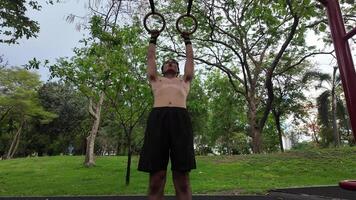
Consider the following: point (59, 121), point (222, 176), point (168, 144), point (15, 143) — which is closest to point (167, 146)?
point (168, 144)

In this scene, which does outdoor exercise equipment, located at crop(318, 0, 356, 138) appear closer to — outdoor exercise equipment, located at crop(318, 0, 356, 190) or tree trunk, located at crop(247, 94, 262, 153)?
outdoor exercise equipment, located at crop(318, 0, 356, 190)

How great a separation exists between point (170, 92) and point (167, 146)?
1.84 ft

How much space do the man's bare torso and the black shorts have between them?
217 mm

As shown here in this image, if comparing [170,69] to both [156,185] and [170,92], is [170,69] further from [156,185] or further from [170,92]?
[156,185]

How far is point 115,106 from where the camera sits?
1116 cm

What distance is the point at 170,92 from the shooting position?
4125 millimetres

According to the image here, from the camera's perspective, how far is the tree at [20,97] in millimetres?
31828

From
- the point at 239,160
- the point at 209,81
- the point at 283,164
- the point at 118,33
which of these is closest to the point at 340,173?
the point at 283,164

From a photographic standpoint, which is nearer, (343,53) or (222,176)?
(343,53)

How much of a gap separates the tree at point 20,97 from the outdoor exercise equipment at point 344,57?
3223 cm

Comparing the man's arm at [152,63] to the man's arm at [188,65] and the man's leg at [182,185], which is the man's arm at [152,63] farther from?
the man's leg at [182,185]

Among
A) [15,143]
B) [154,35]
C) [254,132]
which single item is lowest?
[154,35]

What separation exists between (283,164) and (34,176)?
827 centimetres

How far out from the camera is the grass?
10359 millimetres
